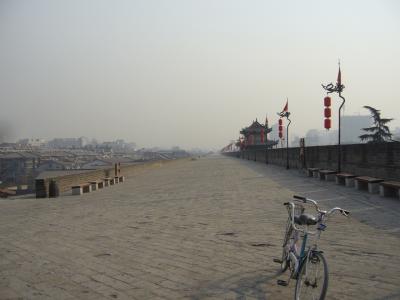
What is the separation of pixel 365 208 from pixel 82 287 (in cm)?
779

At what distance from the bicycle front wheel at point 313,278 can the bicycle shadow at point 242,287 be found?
570 millimetres

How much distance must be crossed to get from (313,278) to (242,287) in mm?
1092

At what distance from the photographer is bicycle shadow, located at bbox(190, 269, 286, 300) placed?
13.2 ft

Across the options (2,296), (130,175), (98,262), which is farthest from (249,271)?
(130,175)

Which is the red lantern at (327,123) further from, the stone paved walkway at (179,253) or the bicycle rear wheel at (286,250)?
the bicycle rear wheel at (286,250)

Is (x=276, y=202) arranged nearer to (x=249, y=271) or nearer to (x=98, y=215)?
(x=98, y=215)

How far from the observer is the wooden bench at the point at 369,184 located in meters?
12.9

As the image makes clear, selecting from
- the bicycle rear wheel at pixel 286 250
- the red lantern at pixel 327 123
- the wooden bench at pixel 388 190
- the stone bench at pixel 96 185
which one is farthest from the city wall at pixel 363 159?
the stone bench at pixel 96 185

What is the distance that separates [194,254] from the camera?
5.74 m

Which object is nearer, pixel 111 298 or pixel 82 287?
pixel 111 298

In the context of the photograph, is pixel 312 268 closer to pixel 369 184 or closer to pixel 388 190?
pixel 388 190

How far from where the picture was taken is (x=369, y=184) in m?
13.0

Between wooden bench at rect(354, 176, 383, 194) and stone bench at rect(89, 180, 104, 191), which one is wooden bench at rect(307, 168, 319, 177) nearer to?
wooden bench at rect(354, 176, 383, 194)

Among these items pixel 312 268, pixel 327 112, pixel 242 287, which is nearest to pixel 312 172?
pixel 327 112
